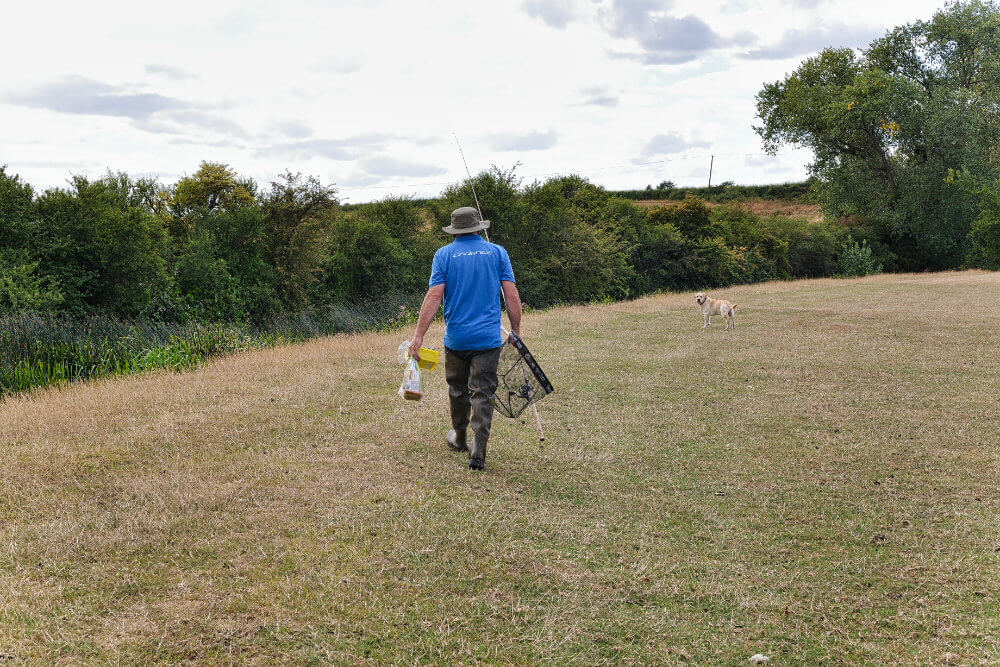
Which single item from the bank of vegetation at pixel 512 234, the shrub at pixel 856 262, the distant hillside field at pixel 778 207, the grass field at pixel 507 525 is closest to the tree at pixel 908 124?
the bank of vegetation at pixel 512 234

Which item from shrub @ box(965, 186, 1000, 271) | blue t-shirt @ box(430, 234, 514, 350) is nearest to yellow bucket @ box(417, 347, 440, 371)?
blue t-shirt @ box(430, 234, 514, 350)

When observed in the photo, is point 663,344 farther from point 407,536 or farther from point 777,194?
point 777,194

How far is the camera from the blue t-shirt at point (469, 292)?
6.19 m

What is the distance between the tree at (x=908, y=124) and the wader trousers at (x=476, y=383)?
121 ft

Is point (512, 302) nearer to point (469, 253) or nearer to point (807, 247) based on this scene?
point (469, 253)

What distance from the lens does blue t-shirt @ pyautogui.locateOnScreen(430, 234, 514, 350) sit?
6191 mm

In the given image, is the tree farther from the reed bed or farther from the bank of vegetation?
the reed bed

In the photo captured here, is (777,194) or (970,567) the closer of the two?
(970,567)

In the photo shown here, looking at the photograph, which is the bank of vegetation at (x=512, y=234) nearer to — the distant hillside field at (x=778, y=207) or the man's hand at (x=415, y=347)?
the distant hillside field at (x=778, y=207)

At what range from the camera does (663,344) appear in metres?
14.0

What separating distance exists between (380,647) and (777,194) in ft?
200

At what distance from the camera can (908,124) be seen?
3709 cm

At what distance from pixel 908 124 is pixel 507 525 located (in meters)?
40.1

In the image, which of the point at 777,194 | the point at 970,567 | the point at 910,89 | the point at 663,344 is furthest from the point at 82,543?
the point at 777,194
